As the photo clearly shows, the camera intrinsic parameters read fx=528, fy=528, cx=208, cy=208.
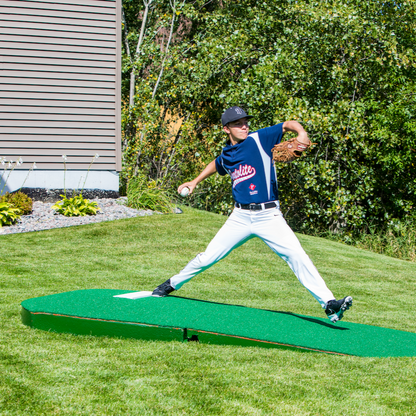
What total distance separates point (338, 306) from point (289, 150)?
4.54ft

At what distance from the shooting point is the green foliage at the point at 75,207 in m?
11.2

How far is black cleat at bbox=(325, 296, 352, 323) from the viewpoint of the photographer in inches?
175

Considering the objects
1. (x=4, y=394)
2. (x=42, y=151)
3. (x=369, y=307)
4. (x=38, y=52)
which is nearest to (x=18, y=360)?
(x=4, y=394)

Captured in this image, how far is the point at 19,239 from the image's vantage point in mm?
9539

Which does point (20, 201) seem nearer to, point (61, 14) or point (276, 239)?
point (61, 14)

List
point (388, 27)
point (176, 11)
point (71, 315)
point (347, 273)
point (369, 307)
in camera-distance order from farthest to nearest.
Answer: point (176, 11) → point (388, 27) → point (347, 273) → point (369, 307) → point (71, 315)

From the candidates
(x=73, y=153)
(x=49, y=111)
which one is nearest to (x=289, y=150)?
(x=73, y=153)

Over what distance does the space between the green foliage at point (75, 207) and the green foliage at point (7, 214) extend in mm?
1010

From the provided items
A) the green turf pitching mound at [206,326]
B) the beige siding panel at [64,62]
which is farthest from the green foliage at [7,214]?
the green turf pitching mound at [206,326]

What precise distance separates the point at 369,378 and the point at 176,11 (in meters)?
13.6

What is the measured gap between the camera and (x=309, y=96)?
14.5m

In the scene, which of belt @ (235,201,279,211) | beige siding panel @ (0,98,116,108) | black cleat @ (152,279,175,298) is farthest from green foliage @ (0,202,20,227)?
belt @ (235,201,279,211)

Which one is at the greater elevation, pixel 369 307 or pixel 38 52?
pixel 38 52

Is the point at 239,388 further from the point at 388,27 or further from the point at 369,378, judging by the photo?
the point at 388,27
